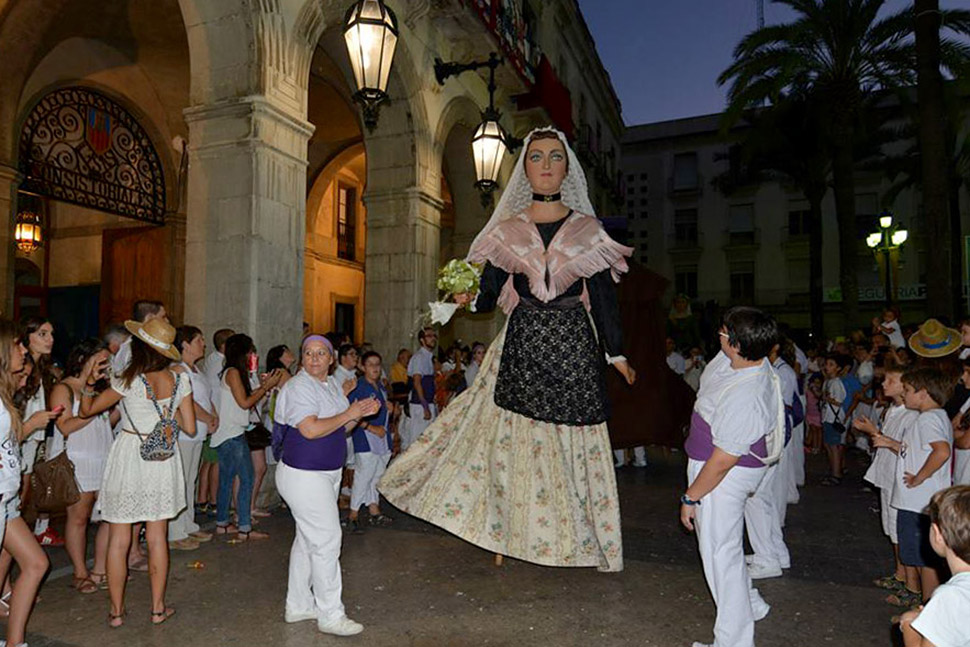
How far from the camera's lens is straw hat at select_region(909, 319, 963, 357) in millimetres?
5402

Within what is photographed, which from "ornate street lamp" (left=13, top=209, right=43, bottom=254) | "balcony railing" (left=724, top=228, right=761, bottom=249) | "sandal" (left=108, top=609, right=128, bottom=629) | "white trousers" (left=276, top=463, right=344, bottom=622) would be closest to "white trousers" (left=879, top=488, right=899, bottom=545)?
"white trousers" (left=276, top=463, right=344, bottom=622)

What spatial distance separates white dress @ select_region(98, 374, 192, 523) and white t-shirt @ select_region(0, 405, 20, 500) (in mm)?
720

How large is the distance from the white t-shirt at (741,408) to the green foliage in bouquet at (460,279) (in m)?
1.86

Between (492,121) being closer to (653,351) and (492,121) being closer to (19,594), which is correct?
(653,351)

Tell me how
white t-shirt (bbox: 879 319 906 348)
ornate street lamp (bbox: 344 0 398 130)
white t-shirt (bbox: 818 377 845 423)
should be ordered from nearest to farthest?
ornate street lamp (bbox: 344 0 398 130)
white t-shirt (bbox: 818 377 845 423)
white t-shirt (bbox: 879 319 906 348)

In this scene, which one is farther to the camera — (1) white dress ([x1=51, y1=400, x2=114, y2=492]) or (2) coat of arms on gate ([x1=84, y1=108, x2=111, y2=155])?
(2) coat of arms on gate ([x1=84, y1=108, x2=111, y2=155])

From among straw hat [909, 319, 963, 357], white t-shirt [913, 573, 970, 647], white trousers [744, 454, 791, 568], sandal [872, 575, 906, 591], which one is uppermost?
straw hat [909, 319, 963, 357]

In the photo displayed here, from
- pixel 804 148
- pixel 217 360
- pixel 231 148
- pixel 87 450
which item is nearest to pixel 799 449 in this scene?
pixel 217 360

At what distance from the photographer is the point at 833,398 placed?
8930mm

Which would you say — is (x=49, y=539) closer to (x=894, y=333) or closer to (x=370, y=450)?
(x=370, y=450)

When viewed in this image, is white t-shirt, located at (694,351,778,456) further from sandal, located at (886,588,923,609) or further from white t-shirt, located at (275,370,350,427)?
white t-shirt, located at (275,370,350,427)

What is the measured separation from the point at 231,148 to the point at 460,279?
10.8 ft

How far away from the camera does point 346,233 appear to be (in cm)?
1922

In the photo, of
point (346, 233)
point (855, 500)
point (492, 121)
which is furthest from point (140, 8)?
point (855, 500)
